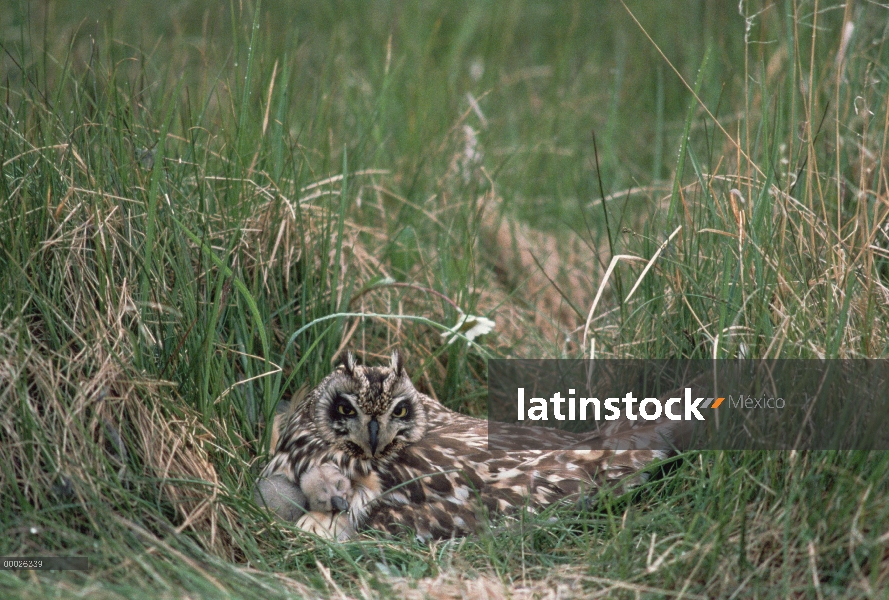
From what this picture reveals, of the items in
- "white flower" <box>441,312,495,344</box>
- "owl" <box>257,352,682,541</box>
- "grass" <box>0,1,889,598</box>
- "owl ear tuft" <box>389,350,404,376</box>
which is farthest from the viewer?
"white flower" <box>441,312,495,344</box>

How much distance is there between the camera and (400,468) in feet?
9.98

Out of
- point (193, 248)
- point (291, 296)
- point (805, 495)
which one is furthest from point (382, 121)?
point (805, 495)

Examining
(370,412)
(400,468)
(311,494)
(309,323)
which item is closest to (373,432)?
(370,412)

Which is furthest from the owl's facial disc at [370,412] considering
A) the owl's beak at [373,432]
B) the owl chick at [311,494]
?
the owl chick at [311,494]

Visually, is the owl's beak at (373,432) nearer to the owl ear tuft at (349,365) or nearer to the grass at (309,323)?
the owl ear tuft at (349,365)

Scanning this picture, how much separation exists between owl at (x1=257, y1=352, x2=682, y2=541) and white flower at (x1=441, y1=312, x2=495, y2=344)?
38 centimetres

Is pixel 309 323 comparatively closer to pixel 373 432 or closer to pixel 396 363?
pixel 396 363

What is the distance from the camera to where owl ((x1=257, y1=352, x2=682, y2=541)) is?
9.69 feet

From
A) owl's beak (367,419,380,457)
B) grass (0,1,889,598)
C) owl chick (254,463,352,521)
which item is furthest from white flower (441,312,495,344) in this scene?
owl chick (254,463,352,521)

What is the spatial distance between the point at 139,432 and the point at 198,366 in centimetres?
35

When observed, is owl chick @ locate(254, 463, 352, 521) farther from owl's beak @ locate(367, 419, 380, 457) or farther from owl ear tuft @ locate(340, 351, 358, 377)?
owl ear tuft @ locate(340, 351, 358, 377)

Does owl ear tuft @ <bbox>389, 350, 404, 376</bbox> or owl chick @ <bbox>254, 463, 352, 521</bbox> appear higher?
owl ear tuft @ <bbox>389, 350, 404, 376</bbox>

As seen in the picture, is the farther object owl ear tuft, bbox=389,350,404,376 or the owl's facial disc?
owl ear tuft, bbox=389,350,404,376

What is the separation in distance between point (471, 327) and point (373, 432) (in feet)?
2.47
